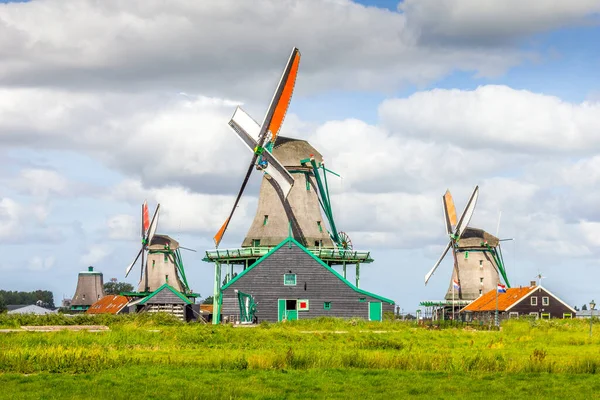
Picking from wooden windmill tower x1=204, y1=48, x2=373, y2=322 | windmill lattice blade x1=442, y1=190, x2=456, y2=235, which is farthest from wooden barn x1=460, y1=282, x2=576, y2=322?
wooden windmill tower x1=204, y1=48, x2=373, y2=322

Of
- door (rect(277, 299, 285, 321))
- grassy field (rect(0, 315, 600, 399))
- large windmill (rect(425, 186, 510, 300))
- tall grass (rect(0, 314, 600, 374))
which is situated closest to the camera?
grassy field (rect(0, 315, 600, 399))

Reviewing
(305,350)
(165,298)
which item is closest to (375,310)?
(165,298)

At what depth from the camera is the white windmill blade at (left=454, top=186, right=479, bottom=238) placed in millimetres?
89312

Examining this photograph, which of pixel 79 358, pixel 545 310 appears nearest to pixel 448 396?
pixel 79 358

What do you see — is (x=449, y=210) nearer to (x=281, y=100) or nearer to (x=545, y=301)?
(x=545, y=301)

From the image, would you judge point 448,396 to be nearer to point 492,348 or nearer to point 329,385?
point 329,385

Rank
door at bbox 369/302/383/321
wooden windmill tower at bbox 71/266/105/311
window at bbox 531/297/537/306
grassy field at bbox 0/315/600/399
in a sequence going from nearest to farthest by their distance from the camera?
grassy field at bbox 0/315/600/399 < door at bbox 369/302/383/321 < window at bbox 531/297/537/306 < wooden windmill tower at bbox 71/266/105/311

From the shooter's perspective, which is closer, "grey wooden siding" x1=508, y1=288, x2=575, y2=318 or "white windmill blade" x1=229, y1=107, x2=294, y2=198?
"white windmill blade" x1=229, y1=107, x2=294, y2=198

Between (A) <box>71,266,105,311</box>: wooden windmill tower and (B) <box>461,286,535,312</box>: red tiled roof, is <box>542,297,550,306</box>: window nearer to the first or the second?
(B) <box>461,286,535,312</box>: red tiled roof

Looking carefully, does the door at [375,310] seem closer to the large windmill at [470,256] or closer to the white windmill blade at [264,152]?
the white windmill blade at [264,152]

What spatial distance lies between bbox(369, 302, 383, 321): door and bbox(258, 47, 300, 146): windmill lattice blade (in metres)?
12.8

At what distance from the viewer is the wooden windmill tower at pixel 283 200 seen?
6069 cm

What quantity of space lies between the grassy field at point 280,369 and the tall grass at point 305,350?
2.0 inches

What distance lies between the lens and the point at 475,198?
3524 inches
